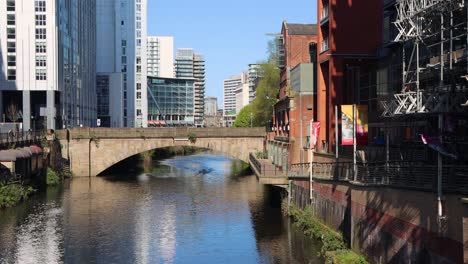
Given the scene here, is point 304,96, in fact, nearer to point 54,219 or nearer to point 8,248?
point 54,219

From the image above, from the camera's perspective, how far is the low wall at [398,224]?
74.6 ft

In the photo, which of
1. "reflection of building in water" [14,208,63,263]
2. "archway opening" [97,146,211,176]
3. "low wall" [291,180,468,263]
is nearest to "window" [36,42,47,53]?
"archway opening" [97,146,211,176]

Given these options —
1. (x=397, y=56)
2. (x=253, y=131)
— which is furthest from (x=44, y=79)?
(x=397, y=56)

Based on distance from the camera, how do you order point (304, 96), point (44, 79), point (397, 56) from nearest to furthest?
1. point (397, 56)
2. point (304, 96)
3. point (44, 79)

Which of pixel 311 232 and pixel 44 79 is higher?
pixel 44 79

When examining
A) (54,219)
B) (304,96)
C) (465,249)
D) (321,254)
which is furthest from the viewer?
(304,96)

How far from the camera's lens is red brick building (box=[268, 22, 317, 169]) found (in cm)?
6231

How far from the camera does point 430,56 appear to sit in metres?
31.4

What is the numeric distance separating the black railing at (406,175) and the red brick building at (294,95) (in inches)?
836

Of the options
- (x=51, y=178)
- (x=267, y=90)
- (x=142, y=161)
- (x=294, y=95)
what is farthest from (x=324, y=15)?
(x=142, y=161)

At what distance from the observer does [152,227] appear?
4909 cm

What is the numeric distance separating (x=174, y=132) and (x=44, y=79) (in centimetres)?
3621

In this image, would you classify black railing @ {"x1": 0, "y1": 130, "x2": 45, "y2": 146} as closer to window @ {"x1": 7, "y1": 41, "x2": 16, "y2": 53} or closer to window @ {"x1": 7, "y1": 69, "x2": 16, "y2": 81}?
window @ {"x1": 7, "y1": 69, "x2": 16, "y2": 81}

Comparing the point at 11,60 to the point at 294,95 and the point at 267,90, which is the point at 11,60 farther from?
the point at 294,95
